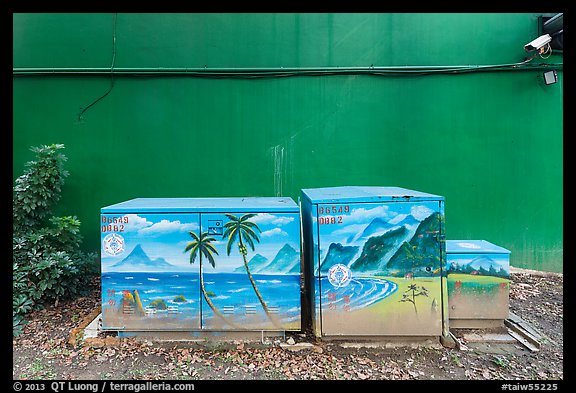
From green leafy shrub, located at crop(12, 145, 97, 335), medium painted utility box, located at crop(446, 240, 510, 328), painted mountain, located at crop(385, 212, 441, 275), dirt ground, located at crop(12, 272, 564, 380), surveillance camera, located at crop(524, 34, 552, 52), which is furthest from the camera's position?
surveillance camera, located at crop(524, 34, 552, 52)

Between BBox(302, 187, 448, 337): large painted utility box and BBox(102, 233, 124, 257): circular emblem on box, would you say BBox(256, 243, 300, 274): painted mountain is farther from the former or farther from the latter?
BBox(102, 233, 124, 257): circular emblem on box

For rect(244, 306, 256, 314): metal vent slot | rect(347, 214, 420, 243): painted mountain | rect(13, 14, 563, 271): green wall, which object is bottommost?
rect(244, 306, 256, 314): metal vent slot

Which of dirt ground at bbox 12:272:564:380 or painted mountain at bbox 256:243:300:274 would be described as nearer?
dirt ground at bbox 12:272:564:380

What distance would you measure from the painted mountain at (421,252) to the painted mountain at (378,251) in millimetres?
63

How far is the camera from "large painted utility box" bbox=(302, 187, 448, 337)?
3213mm

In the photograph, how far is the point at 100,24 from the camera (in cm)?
523

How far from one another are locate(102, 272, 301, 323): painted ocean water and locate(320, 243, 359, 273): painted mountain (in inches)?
13.2

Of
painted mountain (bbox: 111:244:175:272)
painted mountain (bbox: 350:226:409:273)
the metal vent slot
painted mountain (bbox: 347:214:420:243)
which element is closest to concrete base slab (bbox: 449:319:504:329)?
painted mountain (bbox: 350:226:409:273)

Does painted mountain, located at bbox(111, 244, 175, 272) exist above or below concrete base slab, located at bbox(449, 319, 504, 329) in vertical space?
above

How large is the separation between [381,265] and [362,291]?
323mm

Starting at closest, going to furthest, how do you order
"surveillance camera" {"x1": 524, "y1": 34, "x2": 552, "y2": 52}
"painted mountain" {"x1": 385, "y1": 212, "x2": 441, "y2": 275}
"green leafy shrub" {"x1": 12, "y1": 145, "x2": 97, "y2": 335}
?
"painted mountain" {"x1": 385, "y1": 212, "x2": 441, "y2": 275} → "green leafy shrub" {"x1": 12, "y1": 145, "x2": 97, "y2": 335} → "surveillance camera" {"x1": 524, "y1": 34, "x2": 552, "y2": 52}

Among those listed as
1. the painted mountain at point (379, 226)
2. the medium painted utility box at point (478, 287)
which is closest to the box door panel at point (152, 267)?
the painted mountain at point (379, 226)

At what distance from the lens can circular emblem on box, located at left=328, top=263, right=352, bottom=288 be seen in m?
3.22

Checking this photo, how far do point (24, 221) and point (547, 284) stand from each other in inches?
303
